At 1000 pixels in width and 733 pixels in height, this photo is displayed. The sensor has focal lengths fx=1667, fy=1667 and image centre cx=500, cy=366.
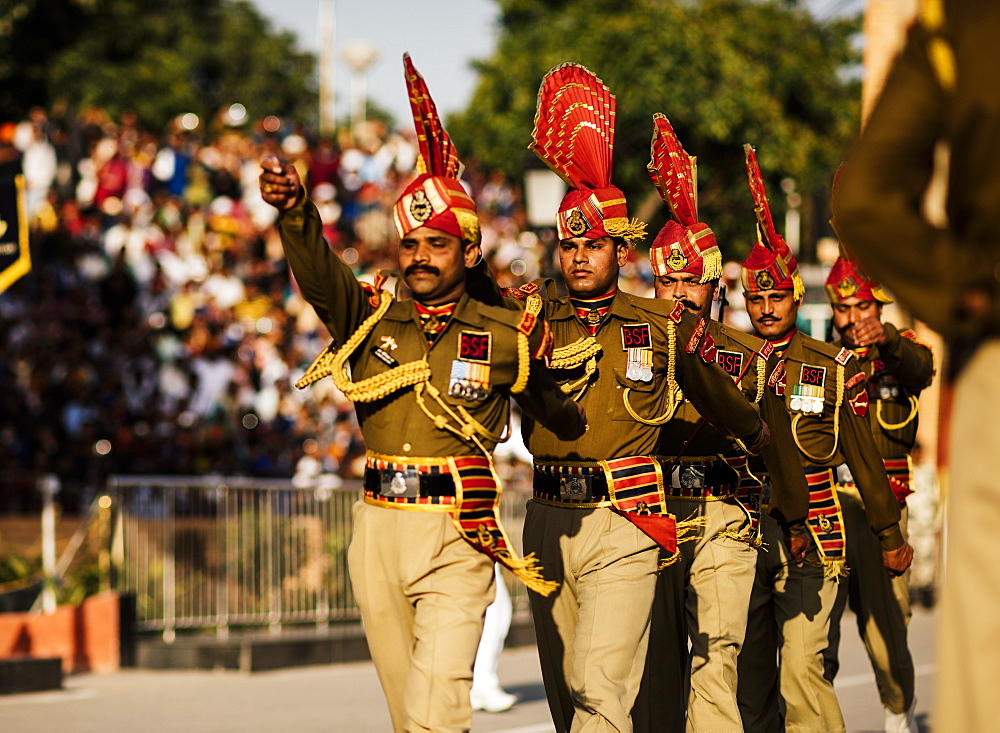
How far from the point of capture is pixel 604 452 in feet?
22.7

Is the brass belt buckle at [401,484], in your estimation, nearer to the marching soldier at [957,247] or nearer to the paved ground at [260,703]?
the marching soldier at [957,247]

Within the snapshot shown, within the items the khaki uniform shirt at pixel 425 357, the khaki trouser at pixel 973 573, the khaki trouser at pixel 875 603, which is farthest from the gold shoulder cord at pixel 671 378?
the khaki trouser at pixel 973 573

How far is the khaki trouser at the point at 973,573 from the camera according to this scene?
3.67m

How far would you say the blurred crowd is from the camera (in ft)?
57.3

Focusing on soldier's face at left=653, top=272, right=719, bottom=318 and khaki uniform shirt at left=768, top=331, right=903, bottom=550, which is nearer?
soldier's face at left=653, top=272, right=719, bottom=318

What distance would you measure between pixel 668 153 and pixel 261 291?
13.3 m

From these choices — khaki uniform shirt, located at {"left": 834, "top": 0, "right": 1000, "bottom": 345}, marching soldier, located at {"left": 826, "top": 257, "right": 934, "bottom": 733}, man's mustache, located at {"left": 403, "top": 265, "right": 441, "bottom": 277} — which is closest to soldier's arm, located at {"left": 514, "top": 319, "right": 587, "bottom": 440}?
man's mustache, located at {"left": 403, "top": 265, "right": 441, "bottom": 277}

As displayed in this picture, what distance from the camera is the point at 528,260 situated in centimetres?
2316

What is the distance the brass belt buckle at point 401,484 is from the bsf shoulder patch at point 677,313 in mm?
1745

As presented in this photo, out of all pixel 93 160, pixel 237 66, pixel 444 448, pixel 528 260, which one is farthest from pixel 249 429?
pixel 237 66

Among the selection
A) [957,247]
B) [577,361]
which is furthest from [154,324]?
[957,247]

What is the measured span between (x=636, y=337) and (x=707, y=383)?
36 centimetres

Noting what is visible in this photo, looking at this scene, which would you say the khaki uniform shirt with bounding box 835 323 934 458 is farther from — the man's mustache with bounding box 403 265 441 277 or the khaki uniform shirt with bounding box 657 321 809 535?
the man's mustache with bounding box 403 265 441 277

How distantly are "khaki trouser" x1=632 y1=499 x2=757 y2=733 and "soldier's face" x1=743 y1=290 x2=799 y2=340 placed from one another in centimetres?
117
